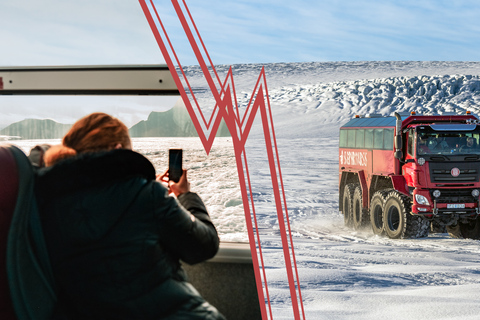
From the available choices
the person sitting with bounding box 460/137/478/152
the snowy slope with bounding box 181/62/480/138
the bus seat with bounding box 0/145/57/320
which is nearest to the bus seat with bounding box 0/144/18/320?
the bus seat with bounding box 0/145/57/320

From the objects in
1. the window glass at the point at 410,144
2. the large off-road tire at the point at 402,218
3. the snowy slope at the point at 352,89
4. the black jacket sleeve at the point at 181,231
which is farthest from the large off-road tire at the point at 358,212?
the snowy slope at the point at 352,89

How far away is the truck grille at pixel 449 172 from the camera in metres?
7.32

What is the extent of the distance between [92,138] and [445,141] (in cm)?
708

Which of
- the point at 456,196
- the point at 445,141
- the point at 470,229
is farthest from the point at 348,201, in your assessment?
the point at 445,141

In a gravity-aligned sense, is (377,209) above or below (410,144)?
below

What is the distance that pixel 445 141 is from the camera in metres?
7.16

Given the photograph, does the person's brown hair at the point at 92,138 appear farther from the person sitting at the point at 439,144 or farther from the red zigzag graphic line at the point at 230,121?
the person sitting at the point at 439,144

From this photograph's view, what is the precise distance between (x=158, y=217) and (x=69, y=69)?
70cm

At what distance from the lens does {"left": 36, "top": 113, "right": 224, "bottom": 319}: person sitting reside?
87 centimetres

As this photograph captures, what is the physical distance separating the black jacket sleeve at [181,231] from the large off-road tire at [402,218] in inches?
303

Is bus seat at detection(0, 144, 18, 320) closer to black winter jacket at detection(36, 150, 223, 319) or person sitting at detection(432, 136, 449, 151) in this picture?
black winter jacket at detection(36, 150, 223, 319)

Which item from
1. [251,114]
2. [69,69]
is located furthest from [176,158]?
[251,114]

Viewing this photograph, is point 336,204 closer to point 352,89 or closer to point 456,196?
point 456,196

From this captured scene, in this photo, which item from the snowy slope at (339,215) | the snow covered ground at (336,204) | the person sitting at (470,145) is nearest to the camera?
the person sitting at (470,145)
